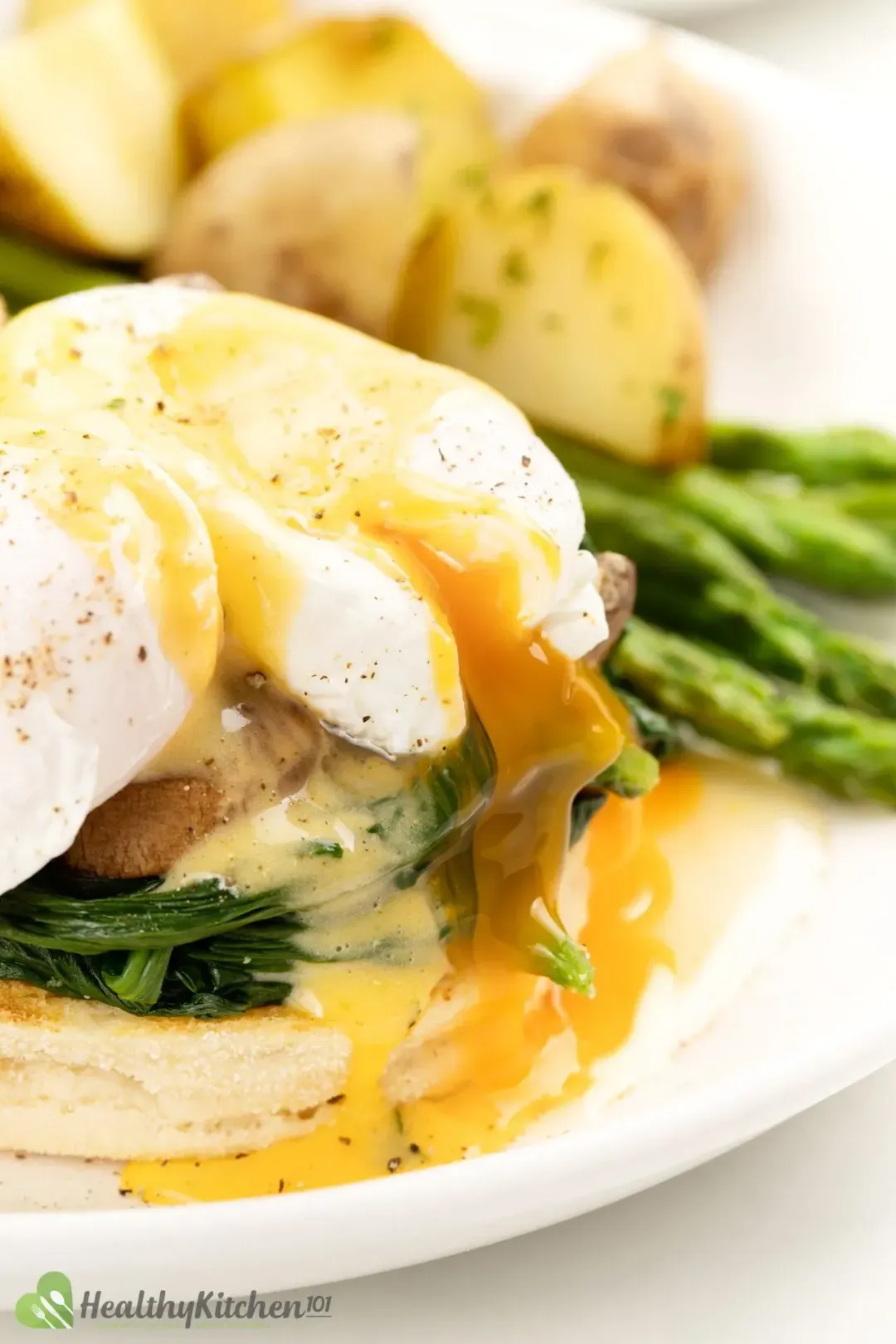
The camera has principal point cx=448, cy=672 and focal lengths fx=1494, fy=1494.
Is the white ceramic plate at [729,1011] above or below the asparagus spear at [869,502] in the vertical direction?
above

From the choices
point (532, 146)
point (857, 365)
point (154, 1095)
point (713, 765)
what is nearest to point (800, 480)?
point (857, 365)

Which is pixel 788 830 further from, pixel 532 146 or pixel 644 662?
pixel 532 146

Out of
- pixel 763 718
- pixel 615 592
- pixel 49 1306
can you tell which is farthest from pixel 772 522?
pixel 49 1306

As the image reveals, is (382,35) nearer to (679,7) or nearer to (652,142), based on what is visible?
(652,142)

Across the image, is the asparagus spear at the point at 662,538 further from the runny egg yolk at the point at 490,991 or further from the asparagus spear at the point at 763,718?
the runny egg yolk at the point at 490,991

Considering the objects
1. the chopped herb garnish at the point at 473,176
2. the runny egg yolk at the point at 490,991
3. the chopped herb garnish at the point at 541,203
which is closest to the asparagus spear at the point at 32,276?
the chopped herb garnish at the point at 473,176

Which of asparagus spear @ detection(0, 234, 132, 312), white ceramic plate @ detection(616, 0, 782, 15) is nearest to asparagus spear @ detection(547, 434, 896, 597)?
asparagus spear @ detection(0, 234, 132, 312)

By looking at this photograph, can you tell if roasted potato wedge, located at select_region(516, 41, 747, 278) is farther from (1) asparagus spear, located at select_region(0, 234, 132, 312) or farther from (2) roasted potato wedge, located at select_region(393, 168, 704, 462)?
(1) asparagus spear, located at select_region(0, 234, 132, 312)
